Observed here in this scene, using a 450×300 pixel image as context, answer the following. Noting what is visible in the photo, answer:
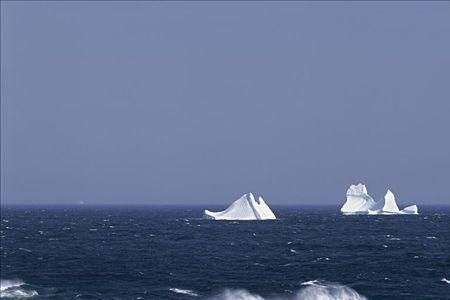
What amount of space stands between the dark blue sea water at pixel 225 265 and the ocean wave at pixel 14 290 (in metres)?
0.10

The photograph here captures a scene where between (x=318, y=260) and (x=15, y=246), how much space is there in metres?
47.8

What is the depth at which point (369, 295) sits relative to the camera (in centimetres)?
7769

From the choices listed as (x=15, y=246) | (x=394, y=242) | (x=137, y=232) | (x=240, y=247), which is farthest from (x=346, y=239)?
(x=15, y=246)

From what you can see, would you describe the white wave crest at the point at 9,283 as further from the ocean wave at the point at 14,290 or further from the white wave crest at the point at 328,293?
the white wave crest at the point at 328,293

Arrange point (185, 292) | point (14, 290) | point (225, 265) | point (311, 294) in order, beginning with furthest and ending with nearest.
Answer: point (225, 265)
point (185, 292)
point (311, 294)
point (14, 290)

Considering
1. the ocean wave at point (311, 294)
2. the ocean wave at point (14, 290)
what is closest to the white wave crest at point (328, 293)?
the ocean wave at point (311, 294)

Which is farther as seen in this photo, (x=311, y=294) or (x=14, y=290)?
(x=311, y=294)

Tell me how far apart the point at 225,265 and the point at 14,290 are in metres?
32.8

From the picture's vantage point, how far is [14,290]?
2911 inches

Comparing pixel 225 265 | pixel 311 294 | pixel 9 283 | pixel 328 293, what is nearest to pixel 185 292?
pixel 311 294

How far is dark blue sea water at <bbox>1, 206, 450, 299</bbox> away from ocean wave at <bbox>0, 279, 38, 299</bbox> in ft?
0.31

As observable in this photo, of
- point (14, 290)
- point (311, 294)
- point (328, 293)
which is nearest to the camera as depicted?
point (14, 290)

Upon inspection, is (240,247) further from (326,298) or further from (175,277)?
(326,298)

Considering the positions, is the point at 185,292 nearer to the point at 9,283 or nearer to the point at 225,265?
the point at 9,283
